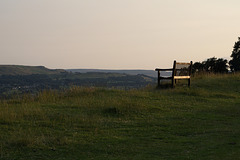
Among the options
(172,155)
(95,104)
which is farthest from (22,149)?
(95,104)

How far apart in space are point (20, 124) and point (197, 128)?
5466mm

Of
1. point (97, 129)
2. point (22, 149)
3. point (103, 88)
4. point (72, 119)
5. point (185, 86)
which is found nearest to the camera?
point (22, 149)

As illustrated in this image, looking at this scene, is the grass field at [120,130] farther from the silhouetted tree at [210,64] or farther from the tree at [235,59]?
the tree at [235,59]

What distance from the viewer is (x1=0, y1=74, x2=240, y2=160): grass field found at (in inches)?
298

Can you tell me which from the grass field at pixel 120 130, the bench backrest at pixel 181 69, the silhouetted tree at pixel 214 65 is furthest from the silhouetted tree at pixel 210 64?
the grass field at pixel 120 130

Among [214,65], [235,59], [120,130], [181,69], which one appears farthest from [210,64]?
[120,130]

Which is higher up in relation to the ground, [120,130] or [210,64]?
[210,64]

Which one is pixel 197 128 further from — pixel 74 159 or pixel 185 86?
pixel 185 86

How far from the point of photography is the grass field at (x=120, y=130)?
24.8 ft

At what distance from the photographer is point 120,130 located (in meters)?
10.0

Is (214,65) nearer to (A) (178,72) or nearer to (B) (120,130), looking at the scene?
(A) (178,72)

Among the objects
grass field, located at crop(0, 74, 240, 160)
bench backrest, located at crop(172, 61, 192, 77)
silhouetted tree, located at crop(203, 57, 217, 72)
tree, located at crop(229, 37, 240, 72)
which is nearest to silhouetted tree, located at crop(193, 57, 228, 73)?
silhouetted tree, located at crop(203, 57, 217, 72)

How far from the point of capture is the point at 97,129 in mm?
9977

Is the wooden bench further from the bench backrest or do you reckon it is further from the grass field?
the grass field
